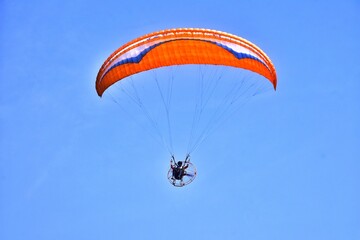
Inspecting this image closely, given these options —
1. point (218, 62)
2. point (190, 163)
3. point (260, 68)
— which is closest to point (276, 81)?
point (260, 68)

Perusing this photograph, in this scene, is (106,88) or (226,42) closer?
(226,42)

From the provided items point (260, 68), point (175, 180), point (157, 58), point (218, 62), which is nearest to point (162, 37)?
point (157, 58)

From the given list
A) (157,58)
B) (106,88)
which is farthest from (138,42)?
(106,88)

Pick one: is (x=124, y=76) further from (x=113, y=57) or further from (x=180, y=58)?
(x=180, y=58)

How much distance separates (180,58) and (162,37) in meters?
1.60

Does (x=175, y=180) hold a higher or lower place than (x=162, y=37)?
lower

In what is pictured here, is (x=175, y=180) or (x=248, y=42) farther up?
(x=248, y=42)

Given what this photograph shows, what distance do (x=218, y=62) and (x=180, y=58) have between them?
195 centimetres

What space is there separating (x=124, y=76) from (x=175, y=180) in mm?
6058

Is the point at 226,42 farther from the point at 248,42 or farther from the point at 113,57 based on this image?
the point at 113,57

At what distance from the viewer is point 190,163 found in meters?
30.8

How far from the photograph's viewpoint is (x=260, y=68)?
98.5 feet

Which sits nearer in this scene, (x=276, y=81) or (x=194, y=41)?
(x=194, y=41)

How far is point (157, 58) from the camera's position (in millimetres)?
29594
